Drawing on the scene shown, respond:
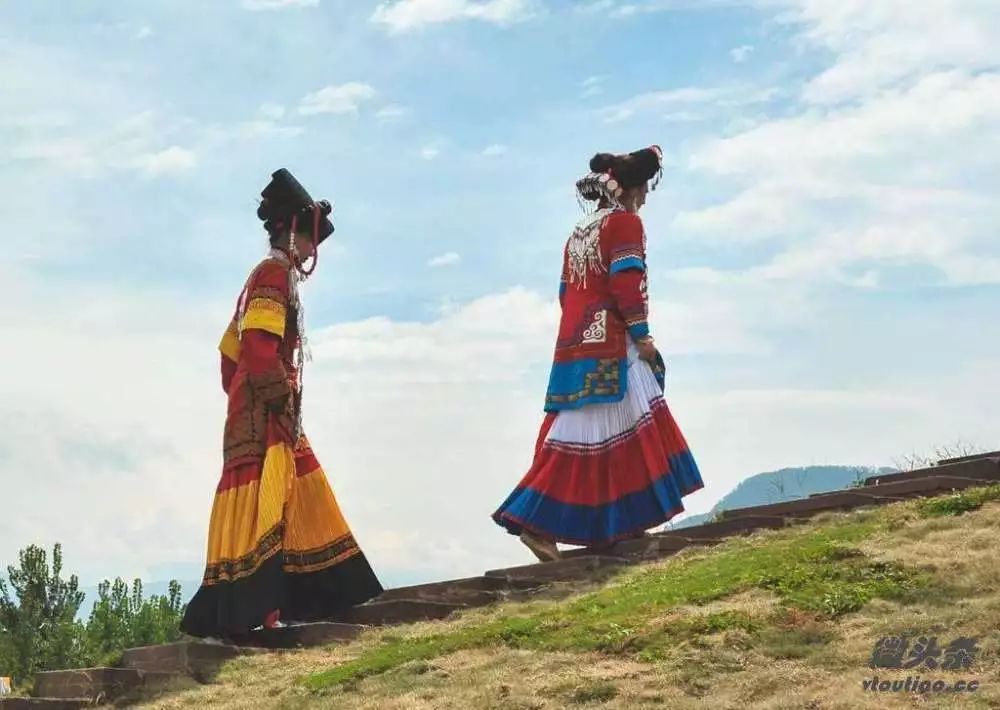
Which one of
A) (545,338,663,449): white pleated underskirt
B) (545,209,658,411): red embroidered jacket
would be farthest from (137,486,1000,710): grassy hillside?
(545,209,658,411): red embroidered jacket

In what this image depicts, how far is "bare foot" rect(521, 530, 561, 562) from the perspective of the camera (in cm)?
1255

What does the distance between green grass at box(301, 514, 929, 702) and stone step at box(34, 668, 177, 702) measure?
1.38 meters

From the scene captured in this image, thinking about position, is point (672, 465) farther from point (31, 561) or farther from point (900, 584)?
point (31, 561)

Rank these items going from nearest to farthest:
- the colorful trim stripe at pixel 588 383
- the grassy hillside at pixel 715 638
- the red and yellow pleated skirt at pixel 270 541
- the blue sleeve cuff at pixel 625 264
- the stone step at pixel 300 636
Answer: the grassy hillside at pixel 715 638 < the red and yellow pleated skirt at pixel 270 541 < the stone step at pixel 300 636 < the colorful trim stripe at pixel 588 383 < the blue sleeve cuff at pixel 625 264

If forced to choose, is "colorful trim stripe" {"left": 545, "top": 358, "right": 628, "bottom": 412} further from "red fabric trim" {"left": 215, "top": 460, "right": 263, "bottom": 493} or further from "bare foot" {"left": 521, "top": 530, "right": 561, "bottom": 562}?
"red fabric trim" {"left": 215, "top": 460, "right": 263, "bottom": 493}

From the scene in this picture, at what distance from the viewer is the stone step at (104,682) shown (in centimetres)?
1077

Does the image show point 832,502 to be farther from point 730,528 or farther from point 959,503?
point 959,503

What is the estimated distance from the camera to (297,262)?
38.9ft

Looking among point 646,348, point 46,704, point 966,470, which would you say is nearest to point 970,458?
point 966,470

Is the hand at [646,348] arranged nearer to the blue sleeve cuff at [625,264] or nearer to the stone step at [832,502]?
the blue sleeve cuff at [625,264]

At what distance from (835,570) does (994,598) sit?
143 centimetres

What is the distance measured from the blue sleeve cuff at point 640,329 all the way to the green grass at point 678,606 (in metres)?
1.99

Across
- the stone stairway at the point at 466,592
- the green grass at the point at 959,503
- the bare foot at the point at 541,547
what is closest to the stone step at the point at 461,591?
the stone stairway at the point at 466,592

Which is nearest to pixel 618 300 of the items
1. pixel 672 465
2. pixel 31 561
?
pixel 672 465
